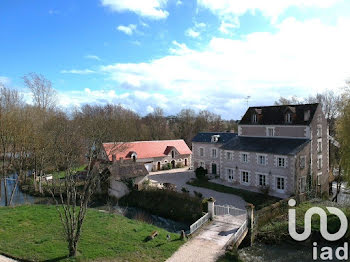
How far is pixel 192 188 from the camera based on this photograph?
2689cm

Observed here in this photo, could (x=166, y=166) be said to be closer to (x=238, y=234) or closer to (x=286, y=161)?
(x=286, y=161)

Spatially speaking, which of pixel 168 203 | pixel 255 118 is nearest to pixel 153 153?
pixel 255 118

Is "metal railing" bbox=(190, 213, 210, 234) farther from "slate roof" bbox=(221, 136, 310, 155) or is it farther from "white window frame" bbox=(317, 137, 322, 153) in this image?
"white window frame" bbox=(317, 137, 322, 153)

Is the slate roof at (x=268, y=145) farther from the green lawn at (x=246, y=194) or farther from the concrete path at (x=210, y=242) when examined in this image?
the concrete path at (x=210, y=242)

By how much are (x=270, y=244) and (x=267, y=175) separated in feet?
33.2

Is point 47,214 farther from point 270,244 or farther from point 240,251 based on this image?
point 270,244

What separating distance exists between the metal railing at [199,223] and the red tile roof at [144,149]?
66.3ft

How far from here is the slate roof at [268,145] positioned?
A: 23.0 metres

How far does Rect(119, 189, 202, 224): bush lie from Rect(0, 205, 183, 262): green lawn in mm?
4924

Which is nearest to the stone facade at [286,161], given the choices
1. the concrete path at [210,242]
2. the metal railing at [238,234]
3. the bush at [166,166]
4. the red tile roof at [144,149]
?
the concrete path at [210,242]

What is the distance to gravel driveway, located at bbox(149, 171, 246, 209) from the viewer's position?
21500 millimetres

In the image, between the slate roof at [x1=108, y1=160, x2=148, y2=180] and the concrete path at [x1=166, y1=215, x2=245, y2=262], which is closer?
the concrete path at [x1=166, y1=215, x2=245, y2=262]

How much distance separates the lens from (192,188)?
26.9 meters

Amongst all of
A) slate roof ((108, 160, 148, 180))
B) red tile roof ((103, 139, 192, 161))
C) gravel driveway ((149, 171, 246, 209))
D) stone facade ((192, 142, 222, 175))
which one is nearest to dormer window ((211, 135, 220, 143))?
stone facade ((192, 142, 222, 175))
